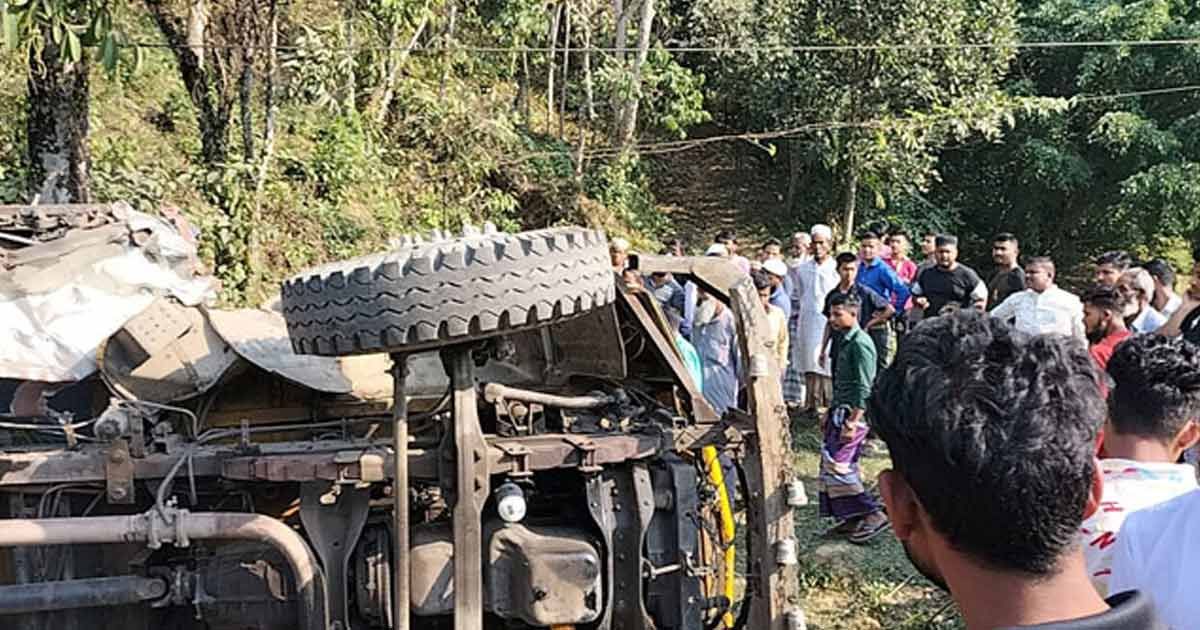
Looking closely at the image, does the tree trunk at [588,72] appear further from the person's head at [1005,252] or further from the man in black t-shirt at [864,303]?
the person's head at [1005,252]

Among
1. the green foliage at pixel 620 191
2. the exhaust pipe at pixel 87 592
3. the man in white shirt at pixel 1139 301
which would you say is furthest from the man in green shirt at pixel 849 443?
the green foliage at pixel 620 191

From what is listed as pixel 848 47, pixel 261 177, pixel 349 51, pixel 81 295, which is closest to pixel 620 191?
pixel 848 47

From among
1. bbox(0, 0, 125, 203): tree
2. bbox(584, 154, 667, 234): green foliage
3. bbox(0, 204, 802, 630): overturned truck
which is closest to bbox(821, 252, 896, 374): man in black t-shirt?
bbox(0, 204, 802, 630): overturned truck

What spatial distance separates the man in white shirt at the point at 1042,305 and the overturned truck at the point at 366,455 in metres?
3.16

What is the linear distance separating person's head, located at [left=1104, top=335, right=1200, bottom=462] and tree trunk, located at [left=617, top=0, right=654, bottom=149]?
619 inches

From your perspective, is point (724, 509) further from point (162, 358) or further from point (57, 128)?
point (57, 128)

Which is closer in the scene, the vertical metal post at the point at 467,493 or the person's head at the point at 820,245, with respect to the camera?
the vertical metal post at the point at 467,493

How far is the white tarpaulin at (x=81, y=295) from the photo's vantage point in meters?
3.66

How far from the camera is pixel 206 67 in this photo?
39.3ft

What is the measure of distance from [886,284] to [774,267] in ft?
2.89

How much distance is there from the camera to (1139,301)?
6395 millimetres

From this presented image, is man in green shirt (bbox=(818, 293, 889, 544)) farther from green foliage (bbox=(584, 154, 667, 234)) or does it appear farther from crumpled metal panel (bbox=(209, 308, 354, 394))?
green foliage (bbox=(584, 154, 667, 234))

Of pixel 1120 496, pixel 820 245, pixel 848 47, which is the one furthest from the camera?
pixel 848 47

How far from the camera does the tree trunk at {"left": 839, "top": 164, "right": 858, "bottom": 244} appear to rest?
712 inches
